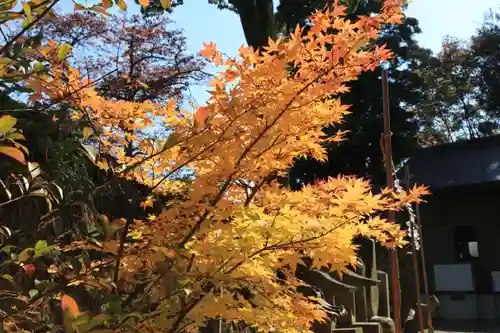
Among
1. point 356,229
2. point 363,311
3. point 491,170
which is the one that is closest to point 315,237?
point 356,229

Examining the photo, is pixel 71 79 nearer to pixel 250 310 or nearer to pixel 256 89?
pixel 256 89

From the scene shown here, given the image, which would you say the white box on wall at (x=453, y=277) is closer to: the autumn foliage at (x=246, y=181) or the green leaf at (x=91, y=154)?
the autumn foliage at (x=246, y=181)

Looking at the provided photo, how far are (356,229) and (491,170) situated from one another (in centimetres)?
1230

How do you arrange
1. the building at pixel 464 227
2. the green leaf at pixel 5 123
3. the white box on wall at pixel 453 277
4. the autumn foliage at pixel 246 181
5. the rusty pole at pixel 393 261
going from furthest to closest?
the white box on wall at pixel 453 277
the building at pixel 464 227
the rusty pole at pixel 393 261
the autumn foliage at pixel 246 181
the green leaf at pixel 5 123

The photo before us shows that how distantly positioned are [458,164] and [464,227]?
5.72 feet

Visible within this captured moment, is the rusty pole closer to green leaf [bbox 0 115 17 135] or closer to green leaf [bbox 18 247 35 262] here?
green leaf [bbox 18 247 35 262]

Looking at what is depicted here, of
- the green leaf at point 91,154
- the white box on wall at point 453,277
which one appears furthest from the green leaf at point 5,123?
the white box on wall at point 453,277

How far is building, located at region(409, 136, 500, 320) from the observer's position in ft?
41.0

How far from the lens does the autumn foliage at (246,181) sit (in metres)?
1.37

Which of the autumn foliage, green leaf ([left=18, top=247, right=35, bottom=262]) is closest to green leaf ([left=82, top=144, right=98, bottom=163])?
the autumn foliage

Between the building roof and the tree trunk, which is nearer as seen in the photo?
the tree trunk

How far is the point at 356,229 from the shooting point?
160 cm

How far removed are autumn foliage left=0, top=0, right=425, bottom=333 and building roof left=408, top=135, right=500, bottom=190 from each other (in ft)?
38.5

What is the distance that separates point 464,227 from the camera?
44.2 feet
